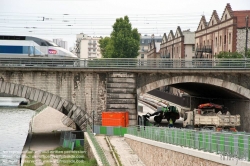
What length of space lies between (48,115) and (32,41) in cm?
2698

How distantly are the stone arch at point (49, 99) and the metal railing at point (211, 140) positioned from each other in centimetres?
1545

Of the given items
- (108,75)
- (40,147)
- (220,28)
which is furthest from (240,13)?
(40,147)

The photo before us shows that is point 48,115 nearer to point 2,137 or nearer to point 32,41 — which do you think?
point 2,137

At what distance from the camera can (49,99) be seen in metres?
46.8

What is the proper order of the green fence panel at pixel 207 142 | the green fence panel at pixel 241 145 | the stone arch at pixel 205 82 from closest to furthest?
the green fence panel at pixel 241 145, the green fence panel at pixel 207 142, the stone arch at pixel 205 82

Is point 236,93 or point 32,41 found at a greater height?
point 32,41

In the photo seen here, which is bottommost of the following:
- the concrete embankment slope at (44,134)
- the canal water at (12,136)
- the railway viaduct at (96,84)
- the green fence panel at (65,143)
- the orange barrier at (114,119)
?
the canal water at (12,136)

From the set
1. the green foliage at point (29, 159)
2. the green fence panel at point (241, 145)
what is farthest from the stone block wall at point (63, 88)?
the green fence panel at point (241, 145)

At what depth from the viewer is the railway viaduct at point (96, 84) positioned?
1832 inches

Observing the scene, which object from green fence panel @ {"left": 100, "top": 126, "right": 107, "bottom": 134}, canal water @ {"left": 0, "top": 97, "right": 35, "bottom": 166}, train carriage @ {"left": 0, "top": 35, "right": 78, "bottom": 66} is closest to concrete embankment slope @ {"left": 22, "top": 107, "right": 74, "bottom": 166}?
canal water @ {"left": 0, "top": 97, "right": 35, "bottom": 166}

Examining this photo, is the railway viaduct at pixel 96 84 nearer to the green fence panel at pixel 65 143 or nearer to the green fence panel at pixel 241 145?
the green fence panel at pixel 65 143

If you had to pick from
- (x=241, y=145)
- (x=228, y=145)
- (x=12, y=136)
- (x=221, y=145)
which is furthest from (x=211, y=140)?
(x=12, y=136)

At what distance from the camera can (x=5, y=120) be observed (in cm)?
7362

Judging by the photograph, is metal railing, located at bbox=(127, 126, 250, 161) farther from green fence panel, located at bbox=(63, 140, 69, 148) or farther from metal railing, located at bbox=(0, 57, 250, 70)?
metal railing, located at bbox=(0, 57, 250, 70)
